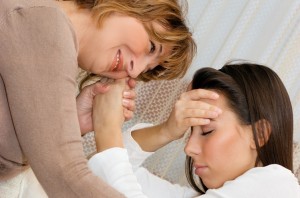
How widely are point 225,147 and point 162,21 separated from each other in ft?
1.23

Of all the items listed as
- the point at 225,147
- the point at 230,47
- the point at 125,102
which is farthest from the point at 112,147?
the point at 230,47

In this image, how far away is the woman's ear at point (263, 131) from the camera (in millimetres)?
1174

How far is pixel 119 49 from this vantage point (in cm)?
117

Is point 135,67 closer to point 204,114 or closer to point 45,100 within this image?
point 204,114

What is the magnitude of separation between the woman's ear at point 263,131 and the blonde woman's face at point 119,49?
0.34 metres

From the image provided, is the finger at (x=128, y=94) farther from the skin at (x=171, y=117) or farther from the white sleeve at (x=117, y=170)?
the white sleeve at (x=117, y=170)

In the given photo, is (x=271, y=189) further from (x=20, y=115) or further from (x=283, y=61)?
(x=283, y=61)

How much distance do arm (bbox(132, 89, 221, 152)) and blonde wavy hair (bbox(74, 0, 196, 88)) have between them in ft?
0.51

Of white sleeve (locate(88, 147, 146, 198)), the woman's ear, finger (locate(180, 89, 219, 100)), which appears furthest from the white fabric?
the woman's ear

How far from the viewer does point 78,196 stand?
80 centimetres

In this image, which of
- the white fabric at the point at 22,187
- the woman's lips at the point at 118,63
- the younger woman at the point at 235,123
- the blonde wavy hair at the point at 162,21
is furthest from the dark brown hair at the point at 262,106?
the white fabric at the point at 22,187

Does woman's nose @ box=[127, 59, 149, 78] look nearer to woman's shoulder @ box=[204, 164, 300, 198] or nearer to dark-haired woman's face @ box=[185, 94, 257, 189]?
dark-haired woman's face @ box=[185, 94, 257, 189]

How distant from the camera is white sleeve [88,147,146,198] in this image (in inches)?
38.6

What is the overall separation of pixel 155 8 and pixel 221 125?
35 centimetres
